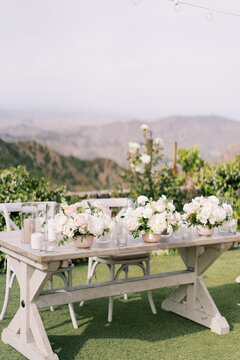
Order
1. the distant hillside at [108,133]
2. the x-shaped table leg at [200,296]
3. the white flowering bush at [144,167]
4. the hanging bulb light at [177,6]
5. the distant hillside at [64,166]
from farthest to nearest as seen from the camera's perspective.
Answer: the distant hillside at [108,133], the distant hillside at [64,166], the white flowering bush at [144,167], the hanging bulb light at [177,6], the x-shaped table leg at [200,296]

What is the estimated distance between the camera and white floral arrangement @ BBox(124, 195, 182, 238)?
317cm

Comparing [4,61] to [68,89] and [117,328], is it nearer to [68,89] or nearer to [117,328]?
[68,89]

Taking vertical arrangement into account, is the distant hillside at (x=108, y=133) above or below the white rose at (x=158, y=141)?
above

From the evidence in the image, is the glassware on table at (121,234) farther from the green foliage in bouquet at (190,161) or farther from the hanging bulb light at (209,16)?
the green foliage in bouquet at (190,161)

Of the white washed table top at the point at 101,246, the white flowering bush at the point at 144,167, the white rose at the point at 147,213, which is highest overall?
the white flowering bush at the point at 144,167

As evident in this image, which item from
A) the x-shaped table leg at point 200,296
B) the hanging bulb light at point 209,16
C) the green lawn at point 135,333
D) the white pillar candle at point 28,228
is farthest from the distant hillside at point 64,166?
the white pillar candle at point 28,228

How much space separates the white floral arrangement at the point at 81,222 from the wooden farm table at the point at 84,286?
4.0 inches

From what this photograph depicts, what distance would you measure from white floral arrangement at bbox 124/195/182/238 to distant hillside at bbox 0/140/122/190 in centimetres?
741

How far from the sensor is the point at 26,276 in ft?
10.1

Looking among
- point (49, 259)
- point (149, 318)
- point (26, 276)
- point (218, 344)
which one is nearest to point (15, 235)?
point (26, 276)

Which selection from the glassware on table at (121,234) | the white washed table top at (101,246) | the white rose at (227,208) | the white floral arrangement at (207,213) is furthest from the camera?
the white rose at (227,208)

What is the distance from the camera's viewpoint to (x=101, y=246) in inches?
122

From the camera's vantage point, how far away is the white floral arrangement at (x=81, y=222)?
9.60 ft

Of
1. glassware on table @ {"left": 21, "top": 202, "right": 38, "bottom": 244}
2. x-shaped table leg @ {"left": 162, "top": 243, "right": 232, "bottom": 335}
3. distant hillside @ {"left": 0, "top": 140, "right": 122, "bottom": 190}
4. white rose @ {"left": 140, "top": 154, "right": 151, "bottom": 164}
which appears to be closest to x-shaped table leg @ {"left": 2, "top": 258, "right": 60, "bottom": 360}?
glassware on table @ {"left": 21, "top": 202, "right": 38, "bottom": 244}
